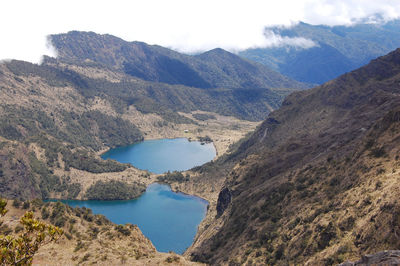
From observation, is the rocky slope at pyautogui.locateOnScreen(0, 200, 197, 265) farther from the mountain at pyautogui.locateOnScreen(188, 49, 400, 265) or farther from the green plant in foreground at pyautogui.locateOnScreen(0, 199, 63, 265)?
the green plant in foreground at pyautogui.locateOnScreen(0, 199, 63, 265)

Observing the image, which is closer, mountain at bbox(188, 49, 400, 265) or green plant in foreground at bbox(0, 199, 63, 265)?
green plant in foreground at bbox(0, 199, 63, 265)

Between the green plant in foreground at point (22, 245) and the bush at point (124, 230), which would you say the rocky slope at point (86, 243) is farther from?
the green plant in foreground at point (22, 245)

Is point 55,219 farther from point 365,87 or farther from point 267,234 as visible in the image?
point 365,87

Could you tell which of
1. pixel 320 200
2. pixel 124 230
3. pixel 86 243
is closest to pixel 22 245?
pixel 86 243

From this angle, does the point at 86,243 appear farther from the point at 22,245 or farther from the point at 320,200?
the point at 320,200

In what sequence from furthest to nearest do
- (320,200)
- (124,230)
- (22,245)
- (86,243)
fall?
(320,200), (124,230), (86,243), (22,245)

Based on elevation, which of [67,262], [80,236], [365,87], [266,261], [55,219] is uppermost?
[365,87]

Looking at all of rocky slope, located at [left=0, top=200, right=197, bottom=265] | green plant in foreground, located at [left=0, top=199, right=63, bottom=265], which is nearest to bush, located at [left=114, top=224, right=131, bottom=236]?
rocky slope, located at [left=0, top=200, right=197, bottom=265]

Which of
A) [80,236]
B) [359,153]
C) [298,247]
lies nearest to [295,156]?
[359,153]
